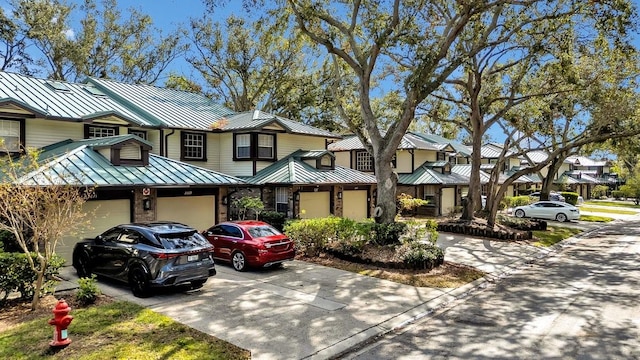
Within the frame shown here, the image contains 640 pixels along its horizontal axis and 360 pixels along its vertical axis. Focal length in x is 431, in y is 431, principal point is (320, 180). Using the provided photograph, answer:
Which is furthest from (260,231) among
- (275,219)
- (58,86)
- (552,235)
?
(552,235)

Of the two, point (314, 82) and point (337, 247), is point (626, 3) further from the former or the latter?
point (314, 82)

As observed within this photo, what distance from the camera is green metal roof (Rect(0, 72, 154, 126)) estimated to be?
1769cm

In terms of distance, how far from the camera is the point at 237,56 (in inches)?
1447

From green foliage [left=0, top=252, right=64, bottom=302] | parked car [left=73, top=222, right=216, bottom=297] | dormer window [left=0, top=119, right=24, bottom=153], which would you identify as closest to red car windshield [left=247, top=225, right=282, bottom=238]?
parked car [left=73, top=222, right=216, bottom=297]

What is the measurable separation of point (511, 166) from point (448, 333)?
164ft

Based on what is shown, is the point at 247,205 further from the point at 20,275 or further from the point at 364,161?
the point at 364,161

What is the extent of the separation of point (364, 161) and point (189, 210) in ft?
61.7

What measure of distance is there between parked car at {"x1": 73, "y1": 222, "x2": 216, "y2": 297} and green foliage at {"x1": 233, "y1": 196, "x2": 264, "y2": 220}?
25.8 ft

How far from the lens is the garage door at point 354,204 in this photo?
27.1 m

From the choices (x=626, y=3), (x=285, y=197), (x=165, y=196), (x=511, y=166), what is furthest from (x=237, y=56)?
(x=511, y=166)

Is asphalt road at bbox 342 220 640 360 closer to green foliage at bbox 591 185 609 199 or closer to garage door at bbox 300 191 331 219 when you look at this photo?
garage door at bbox 300 191 331 219

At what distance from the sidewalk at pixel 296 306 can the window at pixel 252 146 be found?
9372mm

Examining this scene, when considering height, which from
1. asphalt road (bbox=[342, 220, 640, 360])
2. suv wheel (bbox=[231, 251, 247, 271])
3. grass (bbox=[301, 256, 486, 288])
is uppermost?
suv wheel (bbox=[231, 251, 247, 271])

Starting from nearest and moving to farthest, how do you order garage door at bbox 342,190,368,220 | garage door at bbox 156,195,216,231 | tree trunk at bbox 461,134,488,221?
garage door at bbox 156,195,216,231 → tree trunk at bbox 461,134,488,221 → garage door at bbox 342,190,368,220
